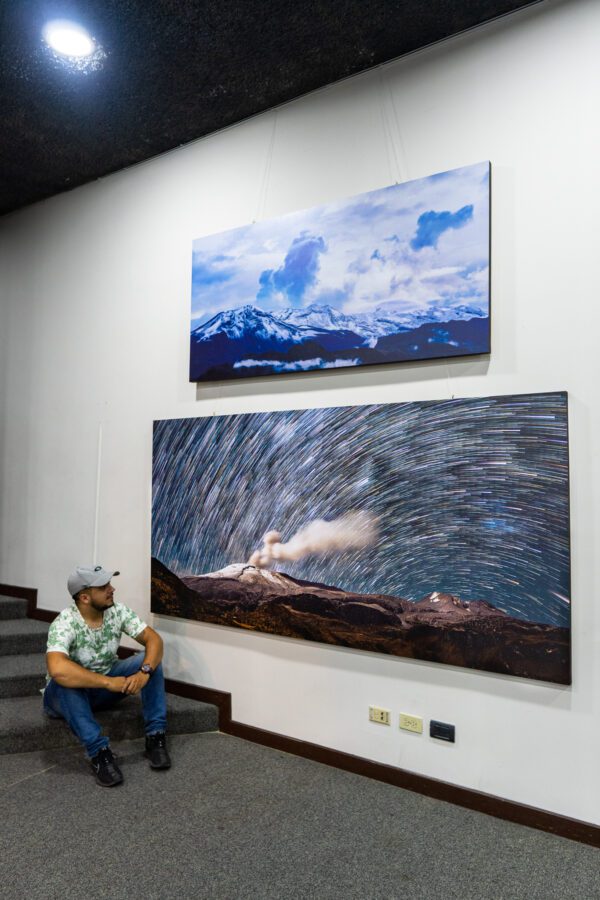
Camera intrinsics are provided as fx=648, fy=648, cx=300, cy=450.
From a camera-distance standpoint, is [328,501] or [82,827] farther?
[328,501]

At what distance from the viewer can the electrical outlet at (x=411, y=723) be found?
105 inches

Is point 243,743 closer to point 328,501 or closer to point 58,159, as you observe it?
point 328,501

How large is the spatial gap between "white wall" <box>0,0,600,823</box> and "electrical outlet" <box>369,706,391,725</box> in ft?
0.14

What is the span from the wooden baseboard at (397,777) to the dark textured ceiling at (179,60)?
113 inches

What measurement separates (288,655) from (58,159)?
308 centimetres

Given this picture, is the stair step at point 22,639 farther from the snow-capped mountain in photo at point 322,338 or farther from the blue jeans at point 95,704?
the snow-capped mountain in photo at point 322,338

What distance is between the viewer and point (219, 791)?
104 inches

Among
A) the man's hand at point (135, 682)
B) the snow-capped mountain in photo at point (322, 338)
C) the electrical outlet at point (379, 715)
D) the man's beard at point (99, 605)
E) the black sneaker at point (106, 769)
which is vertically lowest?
the black sneaker at point (106, 769)

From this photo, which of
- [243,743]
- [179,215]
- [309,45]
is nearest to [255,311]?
[179,215]

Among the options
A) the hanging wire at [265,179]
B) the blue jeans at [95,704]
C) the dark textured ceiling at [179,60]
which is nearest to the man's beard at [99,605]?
the blue jeans at [95,704]

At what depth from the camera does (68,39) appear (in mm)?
2781

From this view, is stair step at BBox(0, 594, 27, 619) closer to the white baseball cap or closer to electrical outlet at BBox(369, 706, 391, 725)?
the white baseball cap

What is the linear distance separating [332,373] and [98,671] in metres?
1.78

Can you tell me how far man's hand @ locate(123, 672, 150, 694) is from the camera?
2.85m
